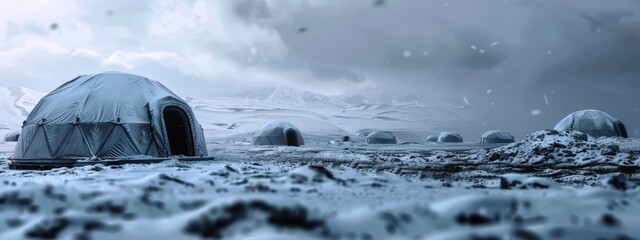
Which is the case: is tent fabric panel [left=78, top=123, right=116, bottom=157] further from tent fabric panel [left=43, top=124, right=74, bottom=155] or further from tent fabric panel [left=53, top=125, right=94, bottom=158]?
tent fabric panel [left=43, top=124, right=74, bottom=155]

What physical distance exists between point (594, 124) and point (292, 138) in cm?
1785

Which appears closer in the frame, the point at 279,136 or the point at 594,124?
the point at 594,124

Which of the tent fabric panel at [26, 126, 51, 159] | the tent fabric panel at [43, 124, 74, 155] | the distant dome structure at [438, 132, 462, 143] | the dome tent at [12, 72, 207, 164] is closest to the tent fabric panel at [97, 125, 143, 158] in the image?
the dome tent at [12, 72, 207, 164]

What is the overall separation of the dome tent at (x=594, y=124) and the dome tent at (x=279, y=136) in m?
15.7

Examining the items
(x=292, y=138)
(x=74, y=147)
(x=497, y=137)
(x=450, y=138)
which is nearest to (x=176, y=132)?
(x=74, y=147)

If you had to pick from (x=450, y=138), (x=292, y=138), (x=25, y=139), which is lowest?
(x=25, y=139)

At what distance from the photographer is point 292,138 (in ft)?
91.5

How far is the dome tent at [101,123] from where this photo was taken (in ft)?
36.1

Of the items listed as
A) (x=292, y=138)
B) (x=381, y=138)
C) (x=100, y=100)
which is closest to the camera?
(x=100, y=100)

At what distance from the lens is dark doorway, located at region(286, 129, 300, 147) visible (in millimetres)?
27722

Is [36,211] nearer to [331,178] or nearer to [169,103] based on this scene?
[331,178]

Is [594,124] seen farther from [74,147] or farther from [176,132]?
[74,147]

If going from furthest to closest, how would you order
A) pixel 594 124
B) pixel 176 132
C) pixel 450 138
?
pixel 450 138, pixel 594 124, pixel 176 132

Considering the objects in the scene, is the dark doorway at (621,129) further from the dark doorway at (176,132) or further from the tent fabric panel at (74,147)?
the tent fabric panel at (74,147)
